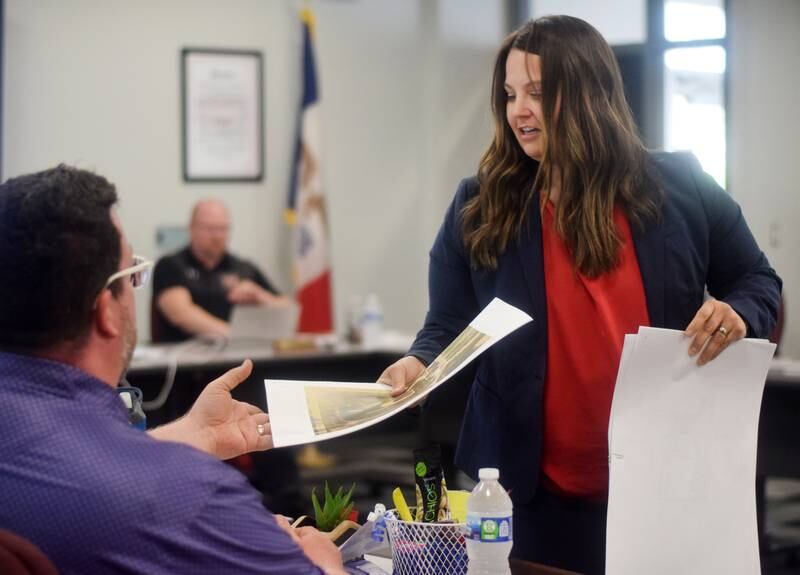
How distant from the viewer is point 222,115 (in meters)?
6.45

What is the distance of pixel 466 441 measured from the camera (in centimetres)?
189

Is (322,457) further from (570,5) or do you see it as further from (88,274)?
(88,274)

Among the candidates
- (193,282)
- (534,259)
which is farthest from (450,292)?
(193,282)

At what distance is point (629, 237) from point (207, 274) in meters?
4.09

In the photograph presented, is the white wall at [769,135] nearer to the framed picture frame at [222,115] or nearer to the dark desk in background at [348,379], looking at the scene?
the dark desk in background at [348,379]

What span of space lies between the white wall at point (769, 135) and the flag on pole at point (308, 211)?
2.42m

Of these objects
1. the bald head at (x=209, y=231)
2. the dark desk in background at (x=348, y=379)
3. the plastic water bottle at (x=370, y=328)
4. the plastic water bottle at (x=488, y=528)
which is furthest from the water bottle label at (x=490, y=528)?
the bald head at (x=209, y=231)

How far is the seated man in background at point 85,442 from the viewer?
1.11m

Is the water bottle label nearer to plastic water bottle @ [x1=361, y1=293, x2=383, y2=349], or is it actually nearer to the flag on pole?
plastic water bottle @ [x1=361, y1=293, x2=383, y2=349]

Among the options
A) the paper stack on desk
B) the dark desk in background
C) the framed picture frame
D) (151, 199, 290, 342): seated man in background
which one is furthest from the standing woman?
the framed picture frame

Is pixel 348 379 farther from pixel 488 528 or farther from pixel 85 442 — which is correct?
pixel 85 442

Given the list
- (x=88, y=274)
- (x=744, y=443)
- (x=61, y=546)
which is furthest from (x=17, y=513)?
(x=744, y=443)

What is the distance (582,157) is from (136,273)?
818 millimetres

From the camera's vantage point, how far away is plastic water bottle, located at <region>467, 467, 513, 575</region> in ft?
4.51
